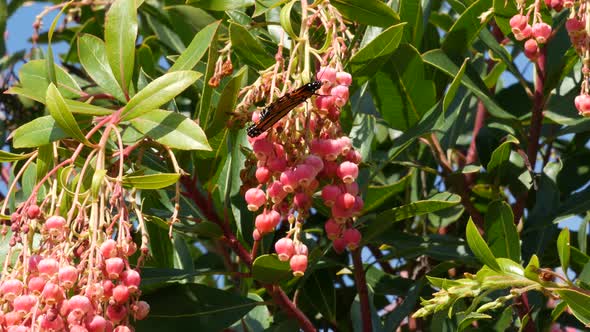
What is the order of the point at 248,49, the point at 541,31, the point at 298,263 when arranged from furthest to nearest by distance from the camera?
the point at 248,49 → the point at 541,31 → the point at 298,263

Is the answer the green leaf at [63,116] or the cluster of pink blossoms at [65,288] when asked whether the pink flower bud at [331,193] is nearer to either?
the cluster of pink blossoms at [65,288]

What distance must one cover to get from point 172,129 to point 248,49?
1.07 feet

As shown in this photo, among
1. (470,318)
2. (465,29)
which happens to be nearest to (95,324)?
(470,318)

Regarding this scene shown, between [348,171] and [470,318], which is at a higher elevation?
[348,171]

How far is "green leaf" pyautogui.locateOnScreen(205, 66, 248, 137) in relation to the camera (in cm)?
183

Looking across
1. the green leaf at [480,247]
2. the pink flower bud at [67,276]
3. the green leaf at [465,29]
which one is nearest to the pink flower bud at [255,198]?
the pink flower bud at [67,276]

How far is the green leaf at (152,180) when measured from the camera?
174 centimetres

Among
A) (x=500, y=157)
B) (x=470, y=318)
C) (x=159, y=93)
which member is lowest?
(x=470, y=318)

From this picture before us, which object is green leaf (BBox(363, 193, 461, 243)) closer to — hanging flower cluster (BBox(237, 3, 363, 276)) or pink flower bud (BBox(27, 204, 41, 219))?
hanging flower cluster (BBox(237, 3, 363, 276))

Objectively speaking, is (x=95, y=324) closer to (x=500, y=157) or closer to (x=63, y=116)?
(x=63, y=116)

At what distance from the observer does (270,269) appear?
1.96 metres

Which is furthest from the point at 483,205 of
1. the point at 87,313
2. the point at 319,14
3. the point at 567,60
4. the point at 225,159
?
the point at 87,313

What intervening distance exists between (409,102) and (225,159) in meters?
0.45

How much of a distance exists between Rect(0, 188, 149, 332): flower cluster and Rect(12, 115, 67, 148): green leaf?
0.61 feet
